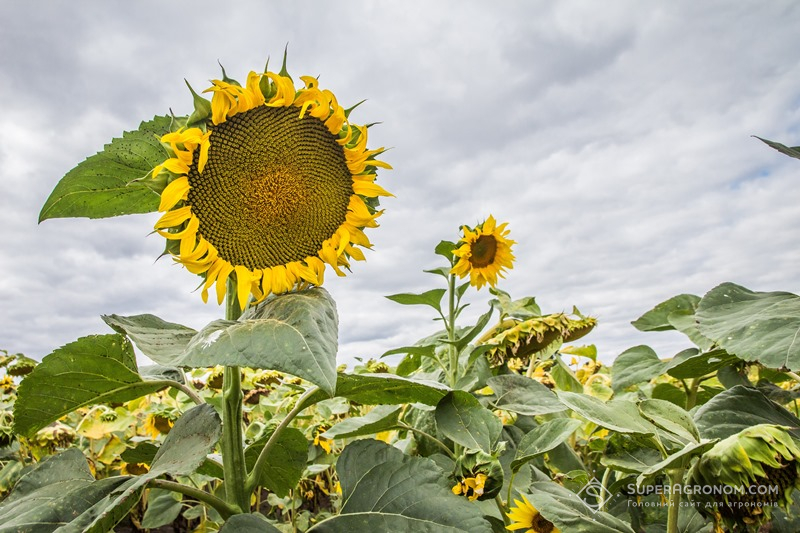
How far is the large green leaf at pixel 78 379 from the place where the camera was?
1025mm

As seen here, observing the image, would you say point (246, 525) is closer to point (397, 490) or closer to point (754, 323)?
point (397, 490)

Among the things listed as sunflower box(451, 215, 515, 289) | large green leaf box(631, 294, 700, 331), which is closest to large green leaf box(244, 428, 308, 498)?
large green leaf box(631, 294, 700, 331)

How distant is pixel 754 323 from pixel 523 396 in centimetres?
63

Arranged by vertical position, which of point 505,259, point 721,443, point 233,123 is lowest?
point 721,443

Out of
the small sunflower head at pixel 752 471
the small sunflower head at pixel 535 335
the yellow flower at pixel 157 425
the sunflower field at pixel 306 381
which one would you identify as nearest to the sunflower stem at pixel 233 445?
the sunflower field at pixel 306 381

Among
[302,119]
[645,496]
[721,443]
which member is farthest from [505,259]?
[721,443]

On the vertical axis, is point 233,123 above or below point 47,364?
above

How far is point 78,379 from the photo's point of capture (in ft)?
3.47

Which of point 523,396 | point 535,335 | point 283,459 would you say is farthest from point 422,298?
point 283,459

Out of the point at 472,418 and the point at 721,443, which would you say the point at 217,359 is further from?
the point at 721,443

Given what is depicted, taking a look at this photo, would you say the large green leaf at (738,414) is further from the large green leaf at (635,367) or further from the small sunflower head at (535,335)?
the small sunflower head at (535,335)

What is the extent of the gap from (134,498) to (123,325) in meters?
0.31

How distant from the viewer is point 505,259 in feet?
9.22

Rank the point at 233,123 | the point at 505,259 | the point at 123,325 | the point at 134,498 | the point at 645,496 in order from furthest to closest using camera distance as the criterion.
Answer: the point at 505,259, the point at 645,496, the point at 233,123, the point at 123,325, the point at 134,498
